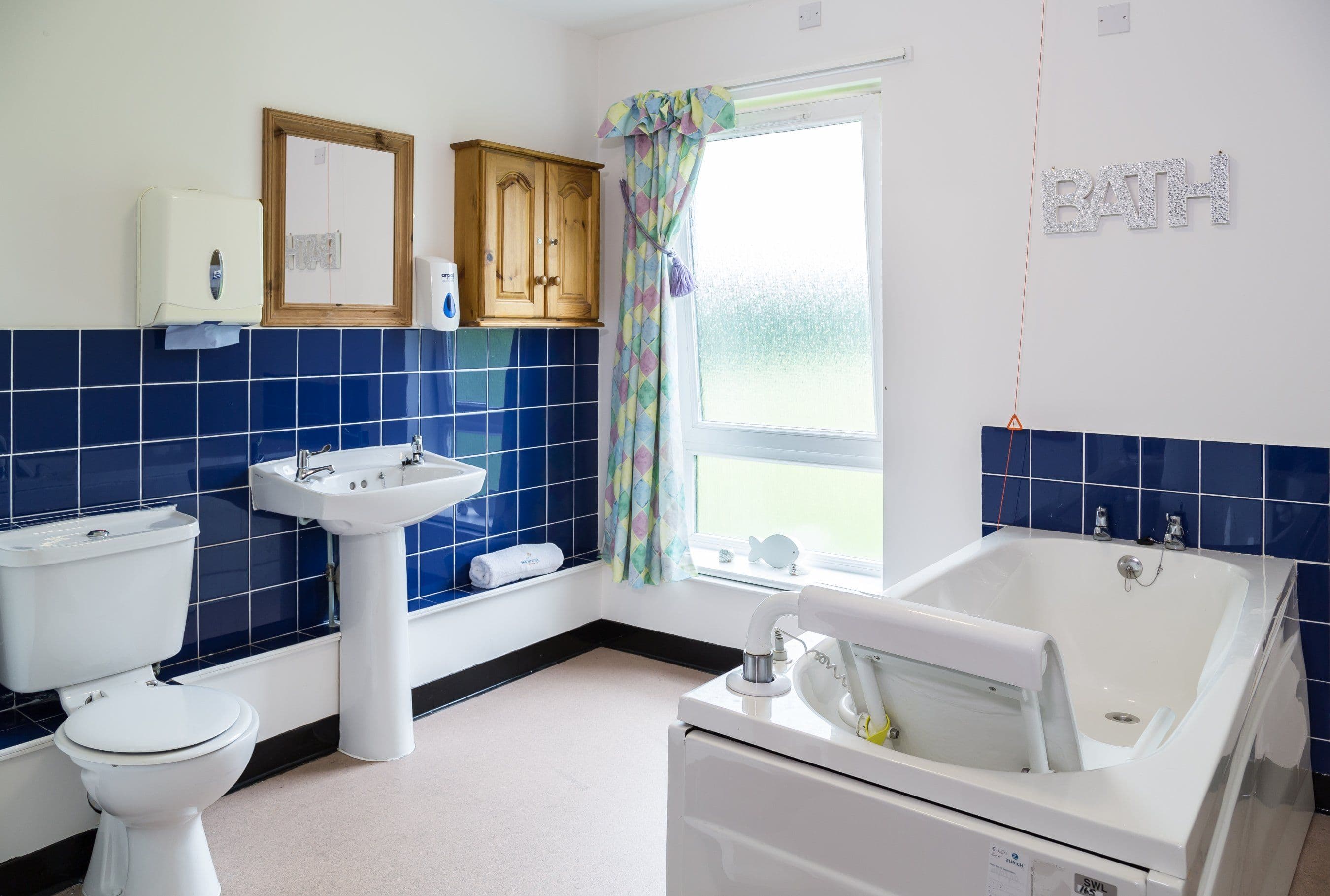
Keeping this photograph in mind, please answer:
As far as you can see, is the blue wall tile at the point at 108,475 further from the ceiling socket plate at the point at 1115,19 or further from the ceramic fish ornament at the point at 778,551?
Result: the ceiling socket plate at the point at 1115,19

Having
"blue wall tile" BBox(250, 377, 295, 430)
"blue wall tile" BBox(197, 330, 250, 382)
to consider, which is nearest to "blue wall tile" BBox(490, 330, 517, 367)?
"blue wall tile" BBox(250, 377, 295, 430)

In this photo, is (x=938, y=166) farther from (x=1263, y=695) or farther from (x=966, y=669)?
(x=966, y=669)

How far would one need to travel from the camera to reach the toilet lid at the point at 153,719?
2166 millimetres

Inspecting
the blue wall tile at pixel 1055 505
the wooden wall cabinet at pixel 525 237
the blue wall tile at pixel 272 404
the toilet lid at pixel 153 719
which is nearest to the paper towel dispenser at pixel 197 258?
the blue wall tile at pixel 272 404

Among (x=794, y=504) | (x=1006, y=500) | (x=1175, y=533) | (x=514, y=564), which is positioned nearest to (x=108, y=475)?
(x=514, y=564)

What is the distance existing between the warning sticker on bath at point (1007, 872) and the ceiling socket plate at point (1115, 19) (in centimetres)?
259

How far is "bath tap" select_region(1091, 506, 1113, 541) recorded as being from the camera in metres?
3.03

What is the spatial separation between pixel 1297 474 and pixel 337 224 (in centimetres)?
310

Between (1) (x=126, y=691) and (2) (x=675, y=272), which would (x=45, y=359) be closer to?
(1) (x=126, y=691)

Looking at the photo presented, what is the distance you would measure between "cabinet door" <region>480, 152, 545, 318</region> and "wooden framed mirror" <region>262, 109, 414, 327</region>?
0.29m

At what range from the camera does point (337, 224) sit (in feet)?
10.6

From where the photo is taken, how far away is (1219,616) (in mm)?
2668

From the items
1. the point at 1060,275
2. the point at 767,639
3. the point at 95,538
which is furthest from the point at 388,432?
the point at 1060,275

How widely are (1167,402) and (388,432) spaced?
103 inches
